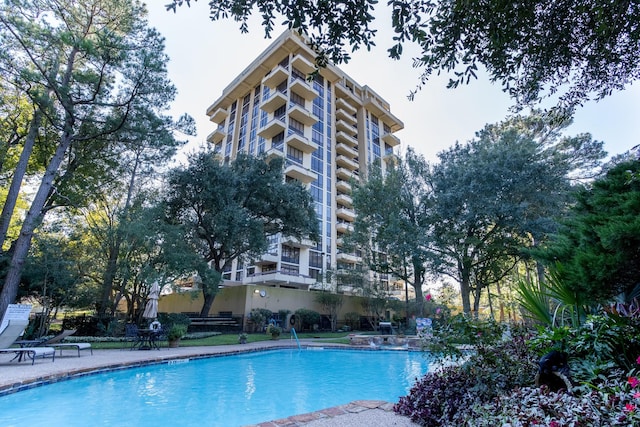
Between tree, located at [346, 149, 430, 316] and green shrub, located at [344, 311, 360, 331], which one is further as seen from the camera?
green shrub, located at [344, 311, 360, 331]

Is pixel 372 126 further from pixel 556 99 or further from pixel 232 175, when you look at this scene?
pixel 556 99

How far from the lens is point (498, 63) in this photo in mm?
3574

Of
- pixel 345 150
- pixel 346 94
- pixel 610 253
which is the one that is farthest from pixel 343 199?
pixel 610 253

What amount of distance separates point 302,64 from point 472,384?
33706 mm

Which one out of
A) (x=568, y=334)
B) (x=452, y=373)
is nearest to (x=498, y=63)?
(x=568, y=334)

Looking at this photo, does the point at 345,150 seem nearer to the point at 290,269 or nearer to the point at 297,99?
the point at 297,99

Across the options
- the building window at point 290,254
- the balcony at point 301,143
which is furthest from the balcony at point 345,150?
the building window at point 290,254

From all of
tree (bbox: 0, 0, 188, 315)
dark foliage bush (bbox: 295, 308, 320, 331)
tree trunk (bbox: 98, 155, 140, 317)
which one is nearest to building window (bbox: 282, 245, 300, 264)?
dark foliage bush (bbox: 295, 308, 320, 331)

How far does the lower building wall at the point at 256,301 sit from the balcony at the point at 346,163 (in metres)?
16.2

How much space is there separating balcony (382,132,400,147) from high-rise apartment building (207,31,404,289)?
0.14m

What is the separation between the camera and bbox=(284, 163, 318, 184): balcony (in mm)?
28688

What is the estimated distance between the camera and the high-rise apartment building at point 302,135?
28417mm

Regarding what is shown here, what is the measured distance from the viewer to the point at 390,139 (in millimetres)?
41719

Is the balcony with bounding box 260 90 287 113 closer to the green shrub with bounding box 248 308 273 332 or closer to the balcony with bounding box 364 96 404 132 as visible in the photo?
the balcony with bounding box 364 96 404 132
